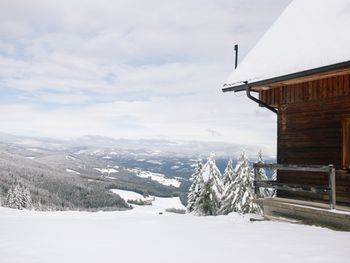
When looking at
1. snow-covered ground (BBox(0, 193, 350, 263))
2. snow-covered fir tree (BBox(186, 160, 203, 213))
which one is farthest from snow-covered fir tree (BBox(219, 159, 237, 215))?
snow-covered ground (BBox(0, 193, 350, 263))

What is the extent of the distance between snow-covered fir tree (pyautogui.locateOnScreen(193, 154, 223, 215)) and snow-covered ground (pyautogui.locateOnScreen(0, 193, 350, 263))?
1115 inches

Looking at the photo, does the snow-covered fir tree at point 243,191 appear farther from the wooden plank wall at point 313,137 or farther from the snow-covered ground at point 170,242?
the snow-covered ground at point 170,242

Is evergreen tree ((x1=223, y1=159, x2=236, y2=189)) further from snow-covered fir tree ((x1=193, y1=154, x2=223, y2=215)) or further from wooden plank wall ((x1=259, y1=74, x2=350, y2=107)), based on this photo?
wooden plank wall ((x1=259, y1=74, x2=350, y2=107))

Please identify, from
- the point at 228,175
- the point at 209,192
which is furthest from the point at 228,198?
the point at 228,175

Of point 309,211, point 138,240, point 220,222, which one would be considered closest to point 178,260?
point 138,240

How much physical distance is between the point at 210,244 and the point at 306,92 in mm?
6551

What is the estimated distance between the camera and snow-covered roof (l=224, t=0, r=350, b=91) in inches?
411

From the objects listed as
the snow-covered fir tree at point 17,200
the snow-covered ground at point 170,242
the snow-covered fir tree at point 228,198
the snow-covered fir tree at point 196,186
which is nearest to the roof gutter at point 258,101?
the snow-covered ground at point 170,242

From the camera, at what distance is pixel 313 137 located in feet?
40.0

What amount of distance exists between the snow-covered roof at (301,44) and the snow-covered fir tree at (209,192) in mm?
26144

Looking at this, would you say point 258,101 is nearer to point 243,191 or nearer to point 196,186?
point 243,191

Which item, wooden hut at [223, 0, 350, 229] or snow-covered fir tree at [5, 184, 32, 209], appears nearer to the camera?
wooden hut at [223, 0, 350, 229]

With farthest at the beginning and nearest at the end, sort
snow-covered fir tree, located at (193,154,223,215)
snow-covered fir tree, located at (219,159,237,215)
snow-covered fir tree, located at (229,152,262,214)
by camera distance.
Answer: snow-covered fir tree, located at (193,154,223,215) < snow-covered fir tree, located at (219,159,237,215) < snow-covered fir tree, located at (229,152,262,214)

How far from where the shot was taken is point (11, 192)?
2977 inches
